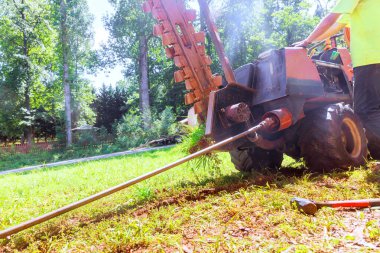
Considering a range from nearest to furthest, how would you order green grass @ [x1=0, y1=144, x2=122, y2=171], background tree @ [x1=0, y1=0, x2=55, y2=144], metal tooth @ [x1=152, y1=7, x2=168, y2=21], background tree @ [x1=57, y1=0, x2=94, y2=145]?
metal tooth @ [x1=152, y1=7, x2=168, y2=21] < green grass @ [x1=0, y1=144, x2=122, y2=171] < background tree @ [x1=57, y1=0, x2=94, y2=145] < background tree @ [x1=0, y1=0, x2=55, y2=144]

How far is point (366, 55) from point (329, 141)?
926 millimetres

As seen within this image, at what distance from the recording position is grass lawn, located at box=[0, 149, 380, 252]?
1.82m

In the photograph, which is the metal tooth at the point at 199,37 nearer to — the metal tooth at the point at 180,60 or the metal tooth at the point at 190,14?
the metal tooth at the point at 190,14

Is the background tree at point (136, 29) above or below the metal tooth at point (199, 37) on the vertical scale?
above

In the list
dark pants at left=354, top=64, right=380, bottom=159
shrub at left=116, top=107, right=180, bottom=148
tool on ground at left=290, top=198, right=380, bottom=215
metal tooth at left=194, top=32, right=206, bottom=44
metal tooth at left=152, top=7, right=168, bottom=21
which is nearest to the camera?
tool on ground at left=290, top=198, right=380, bottom=215

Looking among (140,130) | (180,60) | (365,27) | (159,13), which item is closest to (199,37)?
(180,60)

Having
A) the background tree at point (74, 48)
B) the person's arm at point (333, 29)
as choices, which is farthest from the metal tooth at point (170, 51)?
the background tree at point (74, 48)

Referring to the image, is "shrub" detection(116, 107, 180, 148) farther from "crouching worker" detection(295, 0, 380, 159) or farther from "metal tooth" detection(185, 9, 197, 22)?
"crouching worker" detection(295, 0, 380, 159)

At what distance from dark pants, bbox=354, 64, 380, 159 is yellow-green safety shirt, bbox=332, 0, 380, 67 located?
82 millimetres

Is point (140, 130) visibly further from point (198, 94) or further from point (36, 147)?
point (198, 94)

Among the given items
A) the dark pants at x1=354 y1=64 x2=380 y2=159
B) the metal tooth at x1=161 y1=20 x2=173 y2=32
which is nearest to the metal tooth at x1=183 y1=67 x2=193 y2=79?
the metal tooth at x1=161 y1=20 x2=173 y2=32

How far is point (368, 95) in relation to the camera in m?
3.08

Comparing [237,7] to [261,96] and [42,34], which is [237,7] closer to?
[42,34]

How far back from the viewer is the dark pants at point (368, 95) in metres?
3.04
